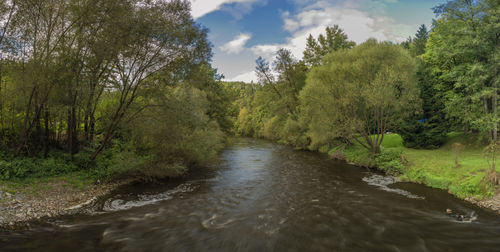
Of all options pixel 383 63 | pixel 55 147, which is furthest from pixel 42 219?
pixel 383 63

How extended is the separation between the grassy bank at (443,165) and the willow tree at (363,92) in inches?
76.5

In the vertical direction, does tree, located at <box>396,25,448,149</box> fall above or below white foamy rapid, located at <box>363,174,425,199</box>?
above

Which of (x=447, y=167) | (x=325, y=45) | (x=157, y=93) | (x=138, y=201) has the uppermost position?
(x=325, y=45)

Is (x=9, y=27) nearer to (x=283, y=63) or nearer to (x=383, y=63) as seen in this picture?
(x=383, y=63)

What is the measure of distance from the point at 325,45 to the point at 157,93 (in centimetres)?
3448

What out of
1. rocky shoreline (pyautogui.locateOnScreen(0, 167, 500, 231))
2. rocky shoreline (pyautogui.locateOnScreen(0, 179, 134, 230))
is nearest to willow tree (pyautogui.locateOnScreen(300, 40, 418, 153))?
rocky shoreline (pyautogui.locateOnScreen(0, 167, 500, 231))

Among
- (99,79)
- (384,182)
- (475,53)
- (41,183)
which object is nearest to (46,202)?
(41,183)

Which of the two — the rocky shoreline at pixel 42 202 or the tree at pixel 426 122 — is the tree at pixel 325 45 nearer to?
the tree at pixel 426 122

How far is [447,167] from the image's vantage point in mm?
15688

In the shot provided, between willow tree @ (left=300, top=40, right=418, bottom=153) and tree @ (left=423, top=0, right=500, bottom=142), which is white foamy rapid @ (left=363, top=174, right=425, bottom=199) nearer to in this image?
willow tree @ (left=300, top=40, right=418, bottom=153)

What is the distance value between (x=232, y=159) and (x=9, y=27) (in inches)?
758

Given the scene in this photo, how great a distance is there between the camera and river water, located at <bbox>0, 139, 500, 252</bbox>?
8062 millimetres

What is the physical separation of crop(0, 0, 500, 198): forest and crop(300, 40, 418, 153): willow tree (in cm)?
13

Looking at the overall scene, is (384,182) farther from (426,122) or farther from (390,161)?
(426,122)
